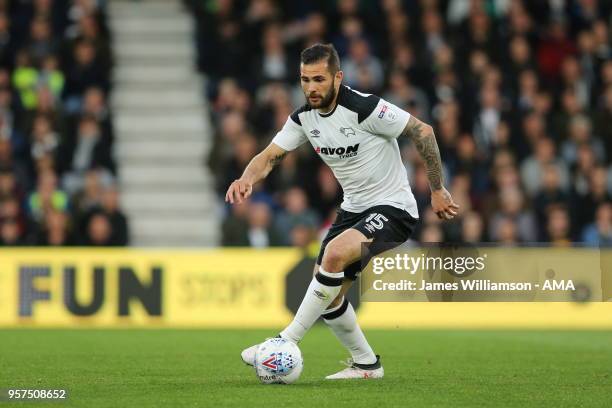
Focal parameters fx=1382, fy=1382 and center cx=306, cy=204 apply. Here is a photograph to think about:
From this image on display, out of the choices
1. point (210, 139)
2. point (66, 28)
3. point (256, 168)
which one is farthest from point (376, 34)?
point (256, 168)

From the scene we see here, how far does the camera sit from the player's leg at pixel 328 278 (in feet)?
29.9

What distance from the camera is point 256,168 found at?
960cm

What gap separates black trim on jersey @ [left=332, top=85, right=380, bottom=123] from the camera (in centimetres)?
935

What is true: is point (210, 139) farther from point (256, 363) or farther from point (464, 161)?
point (256, 363)

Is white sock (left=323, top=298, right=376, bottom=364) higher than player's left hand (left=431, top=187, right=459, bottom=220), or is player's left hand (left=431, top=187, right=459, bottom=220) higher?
player's left hand (left=431, top=187, right=459, bottom=220)

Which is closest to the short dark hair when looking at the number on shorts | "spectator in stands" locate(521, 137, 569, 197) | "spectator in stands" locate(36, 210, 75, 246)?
the number on shorts

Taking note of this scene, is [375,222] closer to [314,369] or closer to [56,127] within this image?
[314,369]

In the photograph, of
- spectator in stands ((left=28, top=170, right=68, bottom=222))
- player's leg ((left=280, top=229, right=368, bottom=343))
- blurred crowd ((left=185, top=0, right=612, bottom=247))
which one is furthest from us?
spectator in stands ((left=28, top=170, right=68, bottom=222))

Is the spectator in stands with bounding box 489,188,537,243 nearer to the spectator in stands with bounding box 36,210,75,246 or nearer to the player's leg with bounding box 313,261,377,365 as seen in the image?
the spectator in stands with bounding box 36,210,75,246

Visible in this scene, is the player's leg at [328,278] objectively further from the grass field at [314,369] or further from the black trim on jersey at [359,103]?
the black trim on jersey at [359,103]

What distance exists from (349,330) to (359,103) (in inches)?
63.2

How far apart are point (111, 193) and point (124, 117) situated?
152 inches

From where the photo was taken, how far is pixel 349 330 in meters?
9.71

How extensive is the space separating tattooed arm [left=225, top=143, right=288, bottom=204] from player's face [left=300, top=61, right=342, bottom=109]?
601mm
